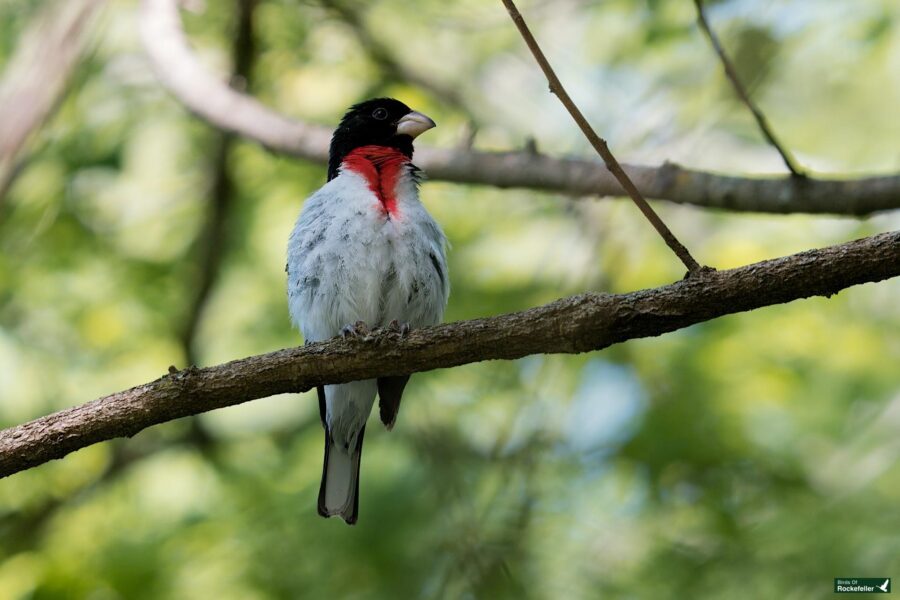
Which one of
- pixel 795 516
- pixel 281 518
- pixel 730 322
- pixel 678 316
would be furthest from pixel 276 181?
pixel 678 316

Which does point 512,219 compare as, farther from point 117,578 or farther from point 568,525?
point 117,578

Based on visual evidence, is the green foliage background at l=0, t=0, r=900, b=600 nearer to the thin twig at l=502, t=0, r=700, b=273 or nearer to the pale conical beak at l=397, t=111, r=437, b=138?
the pale conical beak at l=397, t=111, r=437, b=138

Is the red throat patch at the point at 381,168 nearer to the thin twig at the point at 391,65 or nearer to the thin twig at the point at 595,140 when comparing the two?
the thin twig at the point at 595,140

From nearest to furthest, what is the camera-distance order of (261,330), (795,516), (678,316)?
(678,316) → (795,516) → (261,330)

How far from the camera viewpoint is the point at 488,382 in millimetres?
5059

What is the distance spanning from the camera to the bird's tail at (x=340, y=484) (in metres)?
5.30

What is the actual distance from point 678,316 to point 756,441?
3239 millimetres

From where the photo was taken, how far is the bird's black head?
221 inches

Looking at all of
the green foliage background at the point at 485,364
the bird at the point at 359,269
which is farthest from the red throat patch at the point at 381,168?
the green foliage background at the point at 485,364

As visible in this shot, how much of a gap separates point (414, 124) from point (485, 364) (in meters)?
1.45

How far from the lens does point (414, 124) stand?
5594 millimetres

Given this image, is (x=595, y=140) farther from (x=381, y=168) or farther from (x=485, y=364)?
(x=485, y=364)

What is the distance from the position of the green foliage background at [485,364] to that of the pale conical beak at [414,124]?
3.34ft

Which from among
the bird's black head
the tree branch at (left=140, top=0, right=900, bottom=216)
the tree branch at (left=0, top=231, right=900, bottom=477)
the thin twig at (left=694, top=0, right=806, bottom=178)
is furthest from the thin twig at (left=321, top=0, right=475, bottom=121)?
the tree branch at (left=0, top=231, right=900, bottom=477)
